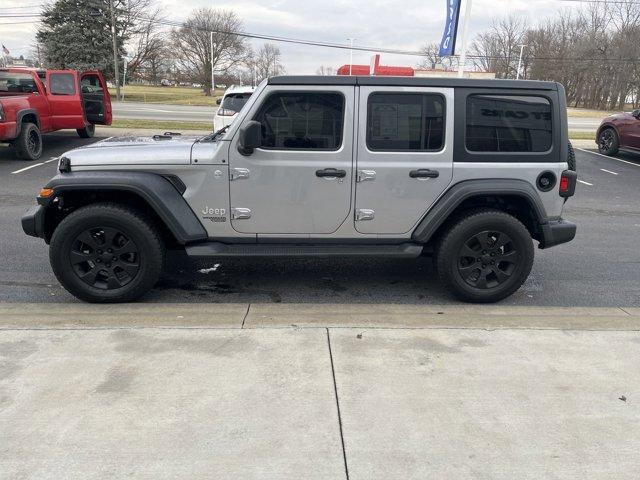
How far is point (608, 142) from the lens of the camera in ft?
49.1

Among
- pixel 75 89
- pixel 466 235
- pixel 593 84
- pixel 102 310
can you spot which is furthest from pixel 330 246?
pixel 593 84

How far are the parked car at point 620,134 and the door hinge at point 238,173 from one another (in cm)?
1292

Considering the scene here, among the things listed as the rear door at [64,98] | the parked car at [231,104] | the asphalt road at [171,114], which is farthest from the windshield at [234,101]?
the asphalt road at [171,114]

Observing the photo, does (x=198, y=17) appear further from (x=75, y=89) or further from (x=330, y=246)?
(x=330, y=246)

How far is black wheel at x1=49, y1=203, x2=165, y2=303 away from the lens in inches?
161

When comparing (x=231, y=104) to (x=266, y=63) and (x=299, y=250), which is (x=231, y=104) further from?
(x=266, y=63)

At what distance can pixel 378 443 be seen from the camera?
258 centimetres

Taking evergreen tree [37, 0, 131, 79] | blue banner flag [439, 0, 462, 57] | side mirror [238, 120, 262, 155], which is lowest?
side mirror [238, 120, 262, 155]

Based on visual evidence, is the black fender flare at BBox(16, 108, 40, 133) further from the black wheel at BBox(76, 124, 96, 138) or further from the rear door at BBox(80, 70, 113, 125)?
the black wheel at BBox(76, 124, 96, 138)

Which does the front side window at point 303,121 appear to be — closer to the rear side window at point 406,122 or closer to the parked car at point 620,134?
the rear side window at point 406,122

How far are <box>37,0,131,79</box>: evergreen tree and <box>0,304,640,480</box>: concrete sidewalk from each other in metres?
44.7

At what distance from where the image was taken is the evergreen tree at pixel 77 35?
42.6m

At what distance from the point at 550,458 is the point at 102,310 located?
3202 millimetres

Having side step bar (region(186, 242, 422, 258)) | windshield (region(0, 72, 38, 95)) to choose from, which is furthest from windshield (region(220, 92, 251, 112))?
Answer: side step bar (region(186, 242, 422, 258))
